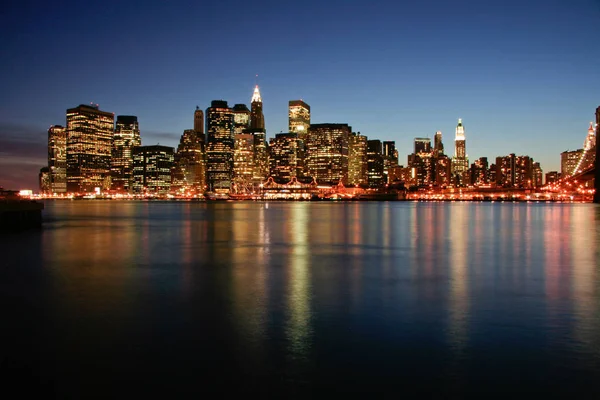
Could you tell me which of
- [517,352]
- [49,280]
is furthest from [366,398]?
[49,280]

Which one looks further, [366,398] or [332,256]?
[332,256]

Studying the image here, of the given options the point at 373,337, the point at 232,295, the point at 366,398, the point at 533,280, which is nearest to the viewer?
the point at 366,398

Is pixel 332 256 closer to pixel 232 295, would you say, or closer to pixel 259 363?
pixel 232 295

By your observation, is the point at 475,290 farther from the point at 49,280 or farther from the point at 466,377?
the point at 49,280

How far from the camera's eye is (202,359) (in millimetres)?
9266

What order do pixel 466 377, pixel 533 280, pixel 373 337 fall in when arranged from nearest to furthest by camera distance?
1. pixel 466 377
2. pixel 373 337
3. pixel 533 280

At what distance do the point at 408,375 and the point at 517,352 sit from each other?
266 centimetres

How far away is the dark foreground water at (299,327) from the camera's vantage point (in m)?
8.21

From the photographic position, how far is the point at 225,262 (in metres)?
23.4

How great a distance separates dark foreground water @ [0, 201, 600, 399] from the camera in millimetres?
8211

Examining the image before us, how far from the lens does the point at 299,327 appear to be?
37.7 ft

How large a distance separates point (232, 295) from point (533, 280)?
11.0m

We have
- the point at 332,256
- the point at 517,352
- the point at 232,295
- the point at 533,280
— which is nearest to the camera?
the point at 517,352

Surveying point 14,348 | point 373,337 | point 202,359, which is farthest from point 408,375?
point 14,348
